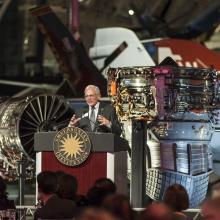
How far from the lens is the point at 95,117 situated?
8.84 m

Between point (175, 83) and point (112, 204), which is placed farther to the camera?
point (175, 83)

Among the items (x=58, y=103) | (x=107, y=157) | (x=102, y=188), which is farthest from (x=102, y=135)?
(x=58, y=103)

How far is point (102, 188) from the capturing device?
612 centimetres

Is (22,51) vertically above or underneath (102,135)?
above

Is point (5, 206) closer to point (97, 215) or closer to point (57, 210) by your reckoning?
point (57, 210)

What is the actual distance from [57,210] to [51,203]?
0.10 m

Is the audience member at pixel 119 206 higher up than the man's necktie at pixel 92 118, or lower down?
lower down

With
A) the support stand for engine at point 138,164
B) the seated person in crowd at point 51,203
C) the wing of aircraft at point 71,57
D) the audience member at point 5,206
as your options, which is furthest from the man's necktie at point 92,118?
the wing of aircraft at point 71,57

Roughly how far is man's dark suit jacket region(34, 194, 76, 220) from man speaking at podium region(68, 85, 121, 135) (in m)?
2.59

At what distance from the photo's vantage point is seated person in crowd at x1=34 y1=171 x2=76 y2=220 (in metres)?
6.06

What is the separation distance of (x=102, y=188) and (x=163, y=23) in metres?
12.9

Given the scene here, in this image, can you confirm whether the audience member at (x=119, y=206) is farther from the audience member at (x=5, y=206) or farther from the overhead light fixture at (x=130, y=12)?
the overhead light fixture at (x=130, y=12)

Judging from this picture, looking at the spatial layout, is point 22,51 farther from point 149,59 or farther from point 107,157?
point 107,157

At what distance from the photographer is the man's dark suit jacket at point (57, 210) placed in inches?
238
